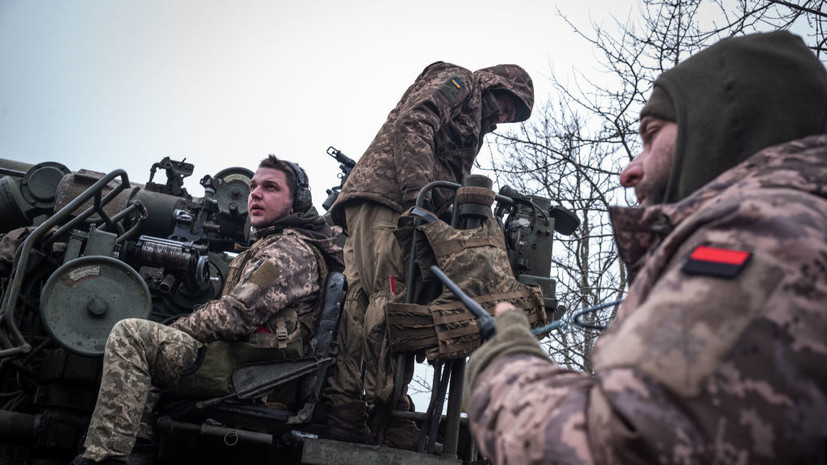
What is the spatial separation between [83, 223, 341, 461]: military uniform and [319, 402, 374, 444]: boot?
0.44 meters

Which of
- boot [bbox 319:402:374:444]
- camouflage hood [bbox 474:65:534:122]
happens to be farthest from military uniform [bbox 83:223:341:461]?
camouflage hood [bbox 474:65:534:122]

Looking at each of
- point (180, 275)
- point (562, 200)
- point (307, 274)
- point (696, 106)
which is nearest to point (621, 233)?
point (696, 106)

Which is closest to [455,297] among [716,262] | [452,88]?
[452,88]

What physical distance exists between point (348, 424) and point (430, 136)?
1938 mm

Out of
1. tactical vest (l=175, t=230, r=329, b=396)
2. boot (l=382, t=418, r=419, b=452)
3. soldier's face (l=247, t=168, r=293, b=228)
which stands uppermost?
soldier's face (l=247, t=168, r=293, b=228)

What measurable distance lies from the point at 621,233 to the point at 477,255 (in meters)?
2.18

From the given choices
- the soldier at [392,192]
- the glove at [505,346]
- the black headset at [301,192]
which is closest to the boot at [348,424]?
the soldier at [392,192]

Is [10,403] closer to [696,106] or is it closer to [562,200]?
[696,106]

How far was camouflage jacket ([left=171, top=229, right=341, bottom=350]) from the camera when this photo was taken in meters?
3.90

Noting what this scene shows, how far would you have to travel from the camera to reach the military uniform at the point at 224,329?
3492 mm

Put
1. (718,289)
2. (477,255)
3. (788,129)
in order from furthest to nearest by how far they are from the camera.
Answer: (477,255), (788,129), (718,289)

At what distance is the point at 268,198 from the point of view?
488 centimetres

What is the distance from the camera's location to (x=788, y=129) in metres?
1.46

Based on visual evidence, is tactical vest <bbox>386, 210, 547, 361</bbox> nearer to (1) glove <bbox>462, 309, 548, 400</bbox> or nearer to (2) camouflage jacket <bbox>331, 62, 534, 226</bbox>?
(2) camouflage jacket <bbox>331, 62, 534, 226</bbox>
